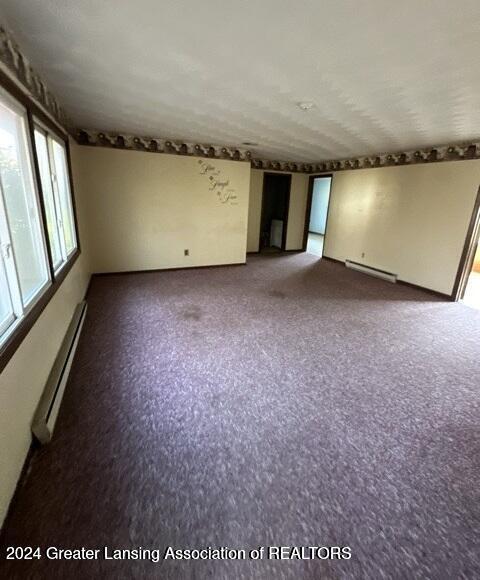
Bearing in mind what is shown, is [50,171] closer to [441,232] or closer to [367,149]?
[367,149]

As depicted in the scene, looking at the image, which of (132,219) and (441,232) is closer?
(441,232)

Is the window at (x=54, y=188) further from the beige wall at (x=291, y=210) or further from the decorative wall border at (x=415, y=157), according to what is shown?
the decorative wall border at (x=415, y=157)

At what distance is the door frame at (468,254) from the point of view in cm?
393

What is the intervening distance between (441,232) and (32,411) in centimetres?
524

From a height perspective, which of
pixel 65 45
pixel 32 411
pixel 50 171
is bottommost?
pixel 32 411

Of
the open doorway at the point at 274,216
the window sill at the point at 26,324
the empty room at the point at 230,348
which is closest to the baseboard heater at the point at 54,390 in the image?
the empty room at the point at 230,348

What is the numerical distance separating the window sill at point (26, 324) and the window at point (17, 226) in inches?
1.3

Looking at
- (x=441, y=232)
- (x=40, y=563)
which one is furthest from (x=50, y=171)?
(x=441, y=232)

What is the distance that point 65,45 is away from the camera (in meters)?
1.68

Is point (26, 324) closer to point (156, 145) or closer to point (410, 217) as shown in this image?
point (156, 145)

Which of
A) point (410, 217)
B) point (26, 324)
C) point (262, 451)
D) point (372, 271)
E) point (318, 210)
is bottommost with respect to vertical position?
point (262, 451)

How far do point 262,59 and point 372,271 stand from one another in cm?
452

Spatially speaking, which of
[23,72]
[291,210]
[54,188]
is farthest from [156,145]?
[291,210]

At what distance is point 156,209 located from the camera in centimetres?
482
